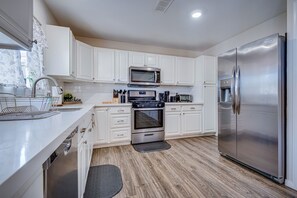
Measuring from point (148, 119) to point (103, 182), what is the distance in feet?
5.10

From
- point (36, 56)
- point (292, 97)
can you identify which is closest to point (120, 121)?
point (36, 56)

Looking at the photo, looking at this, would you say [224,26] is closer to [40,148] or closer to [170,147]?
[170,147]

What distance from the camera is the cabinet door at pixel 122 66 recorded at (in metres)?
3.13

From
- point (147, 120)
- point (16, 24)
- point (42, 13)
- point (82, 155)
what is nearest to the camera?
point (16, 24)

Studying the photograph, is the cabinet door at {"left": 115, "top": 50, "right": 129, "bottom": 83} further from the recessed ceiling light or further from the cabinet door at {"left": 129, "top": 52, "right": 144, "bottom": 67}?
the recessed ceiling light

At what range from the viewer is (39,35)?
1798 mm

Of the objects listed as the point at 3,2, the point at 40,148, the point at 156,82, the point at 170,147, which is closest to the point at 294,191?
the point at 170,147

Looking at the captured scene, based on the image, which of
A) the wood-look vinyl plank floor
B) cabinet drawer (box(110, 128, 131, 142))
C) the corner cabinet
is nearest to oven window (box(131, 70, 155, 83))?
cabinet drawer (box(110, 128, 131, 142))

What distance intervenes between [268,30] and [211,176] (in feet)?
8.86

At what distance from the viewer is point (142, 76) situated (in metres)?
3.25

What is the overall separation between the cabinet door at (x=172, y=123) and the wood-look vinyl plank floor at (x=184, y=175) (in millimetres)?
524

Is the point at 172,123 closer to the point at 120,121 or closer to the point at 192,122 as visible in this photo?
the point at 192,122

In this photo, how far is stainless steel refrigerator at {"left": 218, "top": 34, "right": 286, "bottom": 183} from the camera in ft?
5.35

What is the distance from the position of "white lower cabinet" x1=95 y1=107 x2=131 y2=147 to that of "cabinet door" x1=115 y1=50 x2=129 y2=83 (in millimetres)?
727
